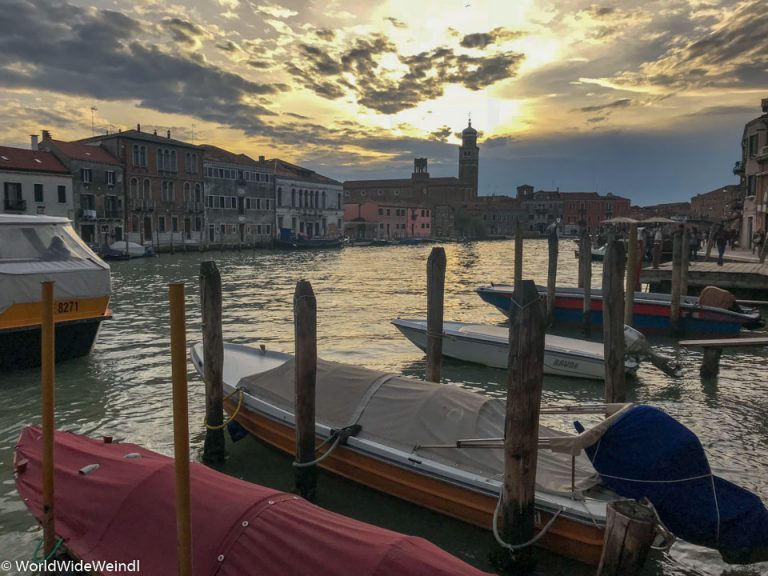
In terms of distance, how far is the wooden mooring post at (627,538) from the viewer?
12.8ft

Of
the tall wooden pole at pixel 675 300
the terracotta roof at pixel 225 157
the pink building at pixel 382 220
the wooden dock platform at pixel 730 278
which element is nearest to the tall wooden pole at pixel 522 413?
the tall wooden pole at pixel 675 300

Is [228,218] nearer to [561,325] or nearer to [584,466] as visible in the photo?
[561,325]

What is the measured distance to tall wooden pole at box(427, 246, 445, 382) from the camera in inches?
362

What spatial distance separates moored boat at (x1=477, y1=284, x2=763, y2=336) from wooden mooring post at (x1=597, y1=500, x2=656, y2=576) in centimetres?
1243

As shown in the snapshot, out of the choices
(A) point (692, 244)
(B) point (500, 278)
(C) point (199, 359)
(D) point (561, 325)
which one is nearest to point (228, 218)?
(B) point (500, 278)

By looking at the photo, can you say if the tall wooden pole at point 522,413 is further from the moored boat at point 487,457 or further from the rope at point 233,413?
the rope at point 233,413

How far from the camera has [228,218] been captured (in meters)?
59.9

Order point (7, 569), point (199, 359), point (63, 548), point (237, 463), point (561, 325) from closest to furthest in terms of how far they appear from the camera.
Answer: point (63, 548) → point (7, 569) → point (237, 463) → point (199, 359) → point (561, 325)

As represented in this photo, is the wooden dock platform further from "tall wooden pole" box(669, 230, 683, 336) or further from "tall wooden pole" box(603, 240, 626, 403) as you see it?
"tall wooden pole" box(603, 240, 626, 403)

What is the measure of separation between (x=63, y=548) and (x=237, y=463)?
2890mm

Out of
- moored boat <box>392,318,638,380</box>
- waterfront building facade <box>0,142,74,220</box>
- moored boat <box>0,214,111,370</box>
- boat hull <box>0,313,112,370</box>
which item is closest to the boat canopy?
moored boat <box>0,214,111,370</box>

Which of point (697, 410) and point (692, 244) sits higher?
point (692, 244)

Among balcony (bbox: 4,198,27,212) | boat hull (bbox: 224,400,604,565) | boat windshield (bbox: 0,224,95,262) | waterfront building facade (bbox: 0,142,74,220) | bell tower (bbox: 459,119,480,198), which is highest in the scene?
bell tower (bbox: 459,119,480,198)

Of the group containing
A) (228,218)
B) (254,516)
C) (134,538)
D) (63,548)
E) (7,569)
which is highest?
(228,218)
